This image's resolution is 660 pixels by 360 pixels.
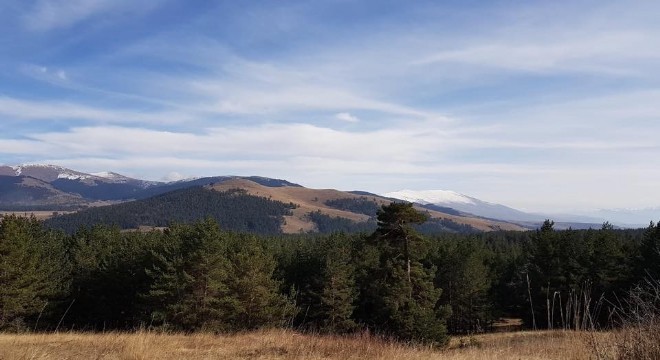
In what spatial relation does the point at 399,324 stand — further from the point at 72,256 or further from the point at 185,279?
the point at 72,256

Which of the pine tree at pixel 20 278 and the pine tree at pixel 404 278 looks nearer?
the pine tree at pixel 404 278

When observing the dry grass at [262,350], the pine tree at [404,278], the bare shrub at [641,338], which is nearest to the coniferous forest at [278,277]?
the pine tree at [404,278]

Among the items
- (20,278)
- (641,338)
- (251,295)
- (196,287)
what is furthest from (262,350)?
(20,278)

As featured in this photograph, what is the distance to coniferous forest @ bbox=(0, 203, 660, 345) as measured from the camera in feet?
107

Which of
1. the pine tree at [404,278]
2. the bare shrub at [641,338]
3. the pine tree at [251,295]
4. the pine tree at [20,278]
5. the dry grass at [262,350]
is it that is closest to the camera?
the bare shrub at [641,338]

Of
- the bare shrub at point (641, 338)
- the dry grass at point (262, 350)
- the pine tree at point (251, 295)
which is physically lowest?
the pine tree at point (251, 295)

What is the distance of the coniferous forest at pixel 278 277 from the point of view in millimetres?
32719

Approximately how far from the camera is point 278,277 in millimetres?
53875

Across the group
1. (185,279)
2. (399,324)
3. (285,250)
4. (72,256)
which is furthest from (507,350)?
(285,250)

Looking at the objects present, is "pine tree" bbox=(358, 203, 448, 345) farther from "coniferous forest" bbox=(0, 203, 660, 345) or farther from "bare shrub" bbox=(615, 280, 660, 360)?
"bare shrub" bbox=(615, 280, 660, 360)

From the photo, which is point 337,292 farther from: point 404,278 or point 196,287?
point 404,278

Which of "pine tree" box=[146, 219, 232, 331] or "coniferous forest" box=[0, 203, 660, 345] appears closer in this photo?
"coniferous forest" box=[0, 203, 660, 345]

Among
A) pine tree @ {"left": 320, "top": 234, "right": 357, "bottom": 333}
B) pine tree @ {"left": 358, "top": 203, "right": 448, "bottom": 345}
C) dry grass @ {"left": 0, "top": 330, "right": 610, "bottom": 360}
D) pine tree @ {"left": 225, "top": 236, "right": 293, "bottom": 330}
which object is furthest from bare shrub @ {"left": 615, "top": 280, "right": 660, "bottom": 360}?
pine tree @ {"left": 320, "top": 234, "right": 357, "bottom": 333}

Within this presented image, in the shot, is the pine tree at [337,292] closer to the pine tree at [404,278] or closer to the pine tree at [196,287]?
the pine tree at [196,287]
